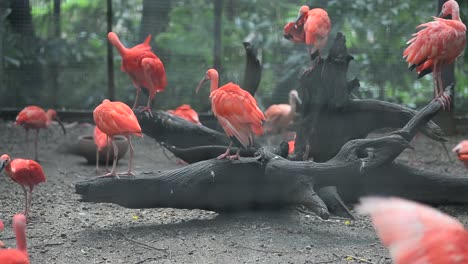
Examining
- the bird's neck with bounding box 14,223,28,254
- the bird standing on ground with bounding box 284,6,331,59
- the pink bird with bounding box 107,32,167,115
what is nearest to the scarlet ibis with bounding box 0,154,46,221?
the pink bird with bounding box 107,32,167,115

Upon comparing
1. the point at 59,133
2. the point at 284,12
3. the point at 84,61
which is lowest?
the point at 59,133

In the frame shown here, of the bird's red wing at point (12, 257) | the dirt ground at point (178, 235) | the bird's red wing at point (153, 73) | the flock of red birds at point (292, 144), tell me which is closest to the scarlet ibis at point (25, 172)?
the flock of red birds at point (292, 144)

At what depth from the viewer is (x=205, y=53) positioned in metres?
9.78

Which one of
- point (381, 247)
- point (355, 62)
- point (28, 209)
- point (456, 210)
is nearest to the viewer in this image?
point (381, 247)

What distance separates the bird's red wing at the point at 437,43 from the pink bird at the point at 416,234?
11.5 feet

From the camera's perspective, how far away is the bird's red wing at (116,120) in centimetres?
527

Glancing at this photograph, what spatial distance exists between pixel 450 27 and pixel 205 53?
14.7 ft

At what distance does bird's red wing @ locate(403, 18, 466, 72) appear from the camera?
5.89 metres

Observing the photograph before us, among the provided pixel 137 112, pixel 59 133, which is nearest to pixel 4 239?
pixel 137 112

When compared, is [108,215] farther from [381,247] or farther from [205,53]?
[205,53]

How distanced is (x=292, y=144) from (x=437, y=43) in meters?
1.69

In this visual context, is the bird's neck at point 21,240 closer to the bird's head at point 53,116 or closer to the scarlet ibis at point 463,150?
the scarlet ibis at point 463,150

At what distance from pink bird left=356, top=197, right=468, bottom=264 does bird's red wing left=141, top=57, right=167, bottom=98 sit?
4061 millimetres

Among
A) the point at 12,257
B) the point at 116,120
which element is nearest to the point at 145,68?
the point at 116,120
